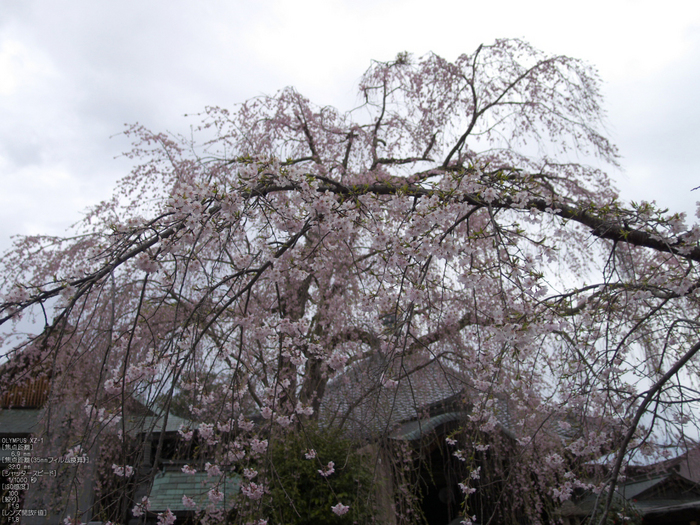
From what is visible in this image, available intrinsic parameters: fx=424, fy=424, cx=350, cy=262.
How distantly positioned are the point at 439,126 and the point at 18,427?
8.68 meters

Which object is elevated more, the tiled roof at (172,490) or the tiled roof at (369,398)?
the tiled roof at (369,398)

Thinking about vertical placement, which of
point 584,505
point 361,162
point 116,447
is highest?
point 361,162

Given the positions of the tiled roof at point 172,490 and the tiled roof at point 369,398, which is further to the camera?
the tiled roof at point 172,490

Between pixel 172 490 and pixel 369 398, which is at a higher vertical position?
pixel 369 398

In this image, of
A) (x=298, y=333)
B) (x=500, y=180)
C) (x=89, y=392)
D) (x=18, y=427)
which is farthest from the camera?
(x=18, y=427)

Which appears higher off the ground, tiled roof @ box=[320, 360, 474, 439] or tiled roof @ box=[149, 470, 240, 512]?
tiled roof @ box=[320, 360, 474, 439]

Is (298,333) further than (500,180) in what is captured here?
Yes

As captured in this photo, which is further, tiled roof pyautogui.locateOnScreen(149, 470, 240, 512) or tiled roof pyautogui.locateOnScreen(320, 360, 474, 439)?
tiled roof pyautogui.locateOnScreen(149, 470, 240, 512)

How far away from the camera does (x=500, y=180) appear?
221 cm

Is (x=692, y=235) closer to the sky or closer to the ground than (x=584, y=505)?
closer to the sky

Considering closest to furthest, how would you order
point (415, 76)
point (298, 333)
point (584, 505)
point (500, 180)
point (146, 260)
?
point (146, 260), point (500, 180), point (298, 333), point (584, 505), point (415, 76)

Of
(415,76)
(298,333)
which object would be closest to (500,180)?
(298,333)

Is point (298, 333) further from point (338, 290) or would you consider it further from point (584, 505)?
point (584, 505)

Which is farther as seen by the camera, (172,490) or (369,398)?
(172,490)
